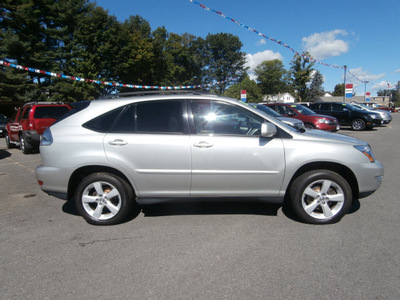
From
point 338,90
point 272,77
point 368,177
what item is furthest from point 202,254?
point 338,90

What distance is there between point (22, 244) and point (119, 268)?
1.37m

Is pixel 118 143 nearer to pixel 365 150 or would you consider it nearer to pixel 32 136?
pixel 365 150

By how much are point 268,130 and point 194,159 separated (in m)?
0.96

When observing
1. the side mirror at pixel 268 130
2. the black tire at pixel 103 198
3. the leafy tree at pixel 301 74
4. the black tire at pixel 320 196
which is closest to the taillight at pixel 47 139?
the black tire at pixel 103 198

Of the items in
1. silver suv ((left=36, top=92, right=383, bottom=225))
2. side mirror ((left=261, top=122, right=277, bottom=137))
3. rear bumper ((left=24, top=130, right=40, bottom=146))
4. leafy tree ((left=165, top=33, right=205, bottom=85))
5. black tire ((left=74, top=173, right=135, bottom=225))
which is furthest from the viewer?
leafy tree ((left=165, top=33, right=205, bottom=85))

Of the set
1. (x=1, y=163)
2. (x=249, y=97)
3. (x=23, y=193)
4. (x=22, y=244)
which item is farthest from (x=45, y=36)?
(x=249, y=97)

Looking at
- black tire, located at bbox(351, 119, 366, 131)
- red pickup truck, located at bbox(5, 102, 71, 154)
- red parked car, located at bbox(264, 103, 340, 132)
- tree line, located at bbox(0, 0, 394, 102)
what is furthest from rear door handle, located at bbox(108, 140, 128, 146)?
tree line, located at bbox(0, 0, 394, 102)

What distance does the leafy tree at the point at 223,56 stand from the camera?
2921 inches

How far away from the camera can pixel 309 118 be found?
11.5 m

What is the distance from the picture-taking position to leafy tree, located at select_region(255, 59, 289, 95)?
92.1 meters

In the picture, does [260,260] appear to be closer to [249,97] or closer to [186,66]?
[186,66]

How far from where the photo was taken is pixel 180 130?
3.46 m

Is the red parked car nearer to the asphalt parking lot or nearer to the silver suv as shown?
the asphalt parking lot

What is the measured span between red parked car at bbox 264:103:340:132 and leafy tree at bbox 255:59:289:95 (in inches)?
3333
